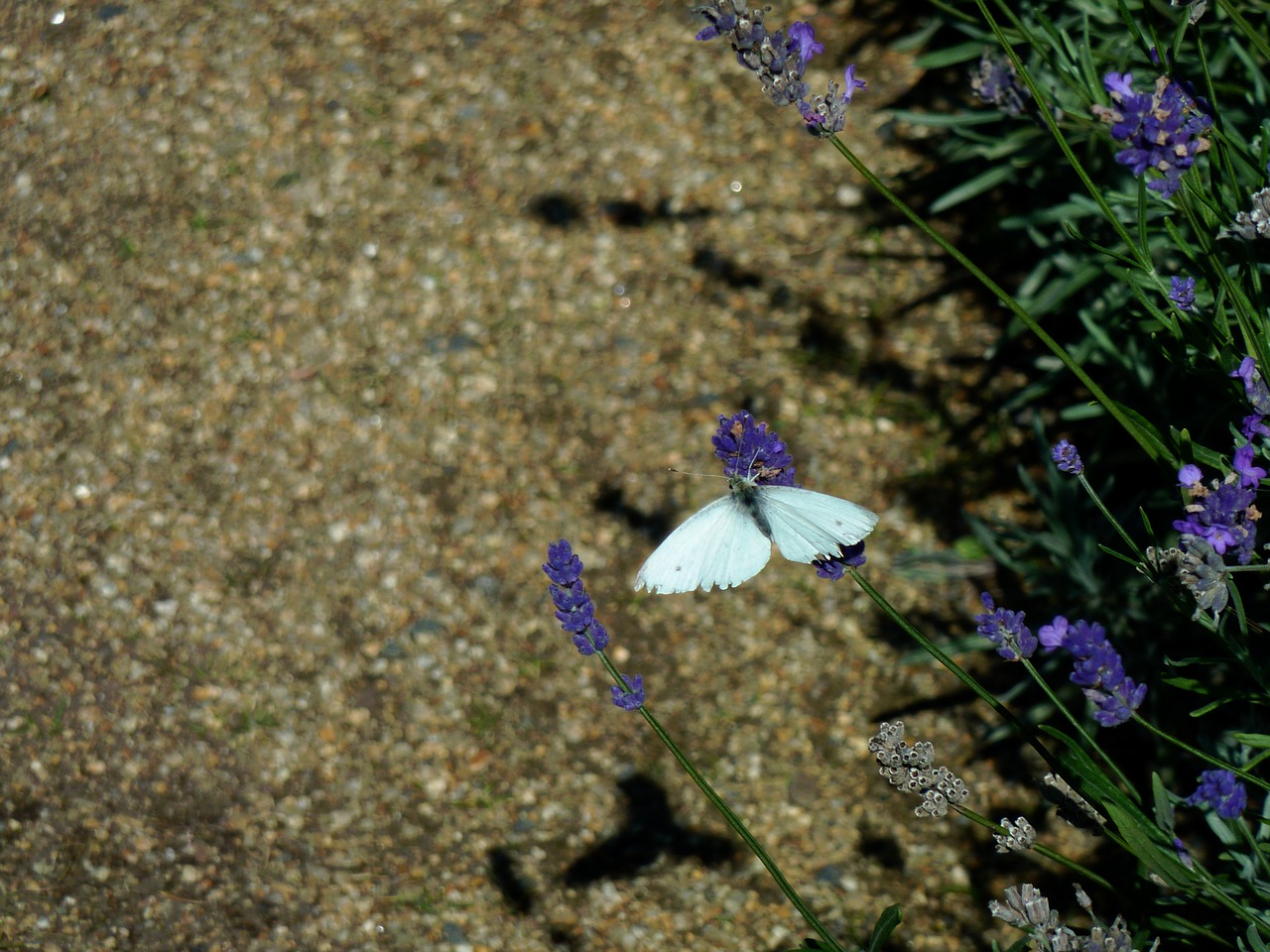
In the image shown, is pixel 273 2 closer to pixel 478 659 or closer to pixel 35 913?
pixel 478 659

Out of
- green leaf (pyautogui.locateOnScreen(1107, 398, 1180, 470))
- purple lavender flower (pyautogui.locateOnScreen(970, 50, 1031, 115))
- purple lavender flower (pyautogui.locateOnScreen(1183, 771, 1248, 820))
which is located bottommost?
purple lavender flower (pyautogui.locateOnScreen(1183, 771, 1248, 820))

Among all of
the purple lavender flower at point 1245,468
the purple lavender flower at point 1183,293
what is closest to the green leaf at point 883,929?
the purple lavender flower at point 1245,468

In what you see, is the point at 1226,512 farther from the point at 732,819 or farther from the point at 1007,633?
the point at 732,819

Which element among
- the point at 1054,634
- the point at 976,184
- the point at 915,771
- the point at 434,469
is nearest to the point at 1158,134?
the point at 1054,634

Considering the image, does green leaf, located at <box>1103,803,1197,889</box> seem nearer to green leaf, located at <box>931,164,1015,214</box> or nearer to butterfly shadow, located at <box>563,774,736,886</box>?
butterfly shadow, located at <box>563,774,736,886</box>

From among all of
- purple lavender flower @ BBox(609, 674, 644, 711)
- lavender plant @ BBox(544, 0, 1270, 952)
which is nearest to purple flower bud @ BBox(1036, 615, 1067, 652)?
lavender plant @ BBox(544, 0, 1270, 952)

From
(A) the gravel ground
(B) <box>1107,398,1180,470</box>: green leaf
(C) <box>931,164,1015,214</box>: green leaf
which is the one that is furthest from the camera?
(C) <box>931,164,1015,214</box>: green leaf
